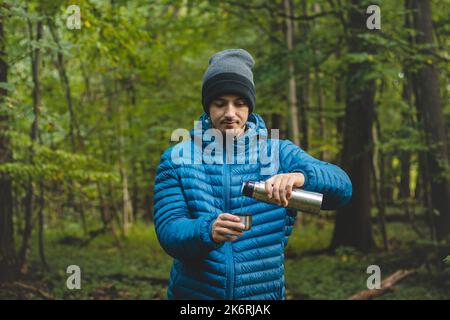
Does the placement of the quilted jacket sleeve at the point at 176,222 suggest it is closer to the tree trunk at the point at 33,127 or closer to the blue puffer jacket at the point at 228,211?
the blue puffer jacket at the point at 228,211

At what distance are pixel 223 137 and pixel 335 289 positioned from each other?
21.0 ft

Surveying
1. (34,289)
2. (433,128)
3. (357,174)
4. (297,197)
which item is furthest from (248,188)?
(357,174)

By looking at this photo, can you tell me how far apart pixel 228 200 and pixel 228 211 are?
43 millimetres

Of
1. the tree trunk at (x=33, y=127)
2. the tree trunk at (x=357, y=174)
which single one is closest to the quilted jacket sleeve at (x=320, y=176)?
the tree trunk at (x=33, y=127)

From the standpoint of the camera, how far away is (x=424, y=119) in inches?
300

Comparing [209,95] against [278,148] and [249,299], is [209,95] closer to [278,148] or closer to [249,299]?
[278,148]

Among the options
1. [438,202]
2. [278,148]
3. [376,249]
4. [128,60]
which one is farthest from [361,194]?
[278,148]

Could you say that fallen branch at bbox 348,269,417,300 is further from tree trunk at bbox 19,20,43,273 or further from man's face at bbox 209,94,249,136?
man's face at bbox 209,94,249,136

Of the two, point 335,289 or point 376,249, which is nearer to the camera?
point 335,289

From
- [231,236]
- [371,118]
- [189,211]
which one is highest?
[371,118]

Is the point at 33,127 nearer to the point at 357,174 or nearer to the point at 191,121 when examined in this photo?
the point at 191,121

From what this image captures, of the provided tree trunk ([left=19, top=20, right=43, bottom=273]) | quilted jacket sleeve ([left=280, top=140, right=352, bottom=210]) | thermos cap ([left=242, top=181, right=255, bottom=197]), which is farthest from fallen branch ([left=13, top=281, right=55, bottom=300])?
thermos cap ([left=242, top=181, right=255, bottom=197])

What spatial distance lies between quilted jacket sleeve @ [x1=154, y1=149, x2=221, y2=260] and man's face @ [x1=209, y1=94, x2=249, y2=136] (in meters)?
0.25

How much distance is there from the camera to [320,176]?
2010mm
